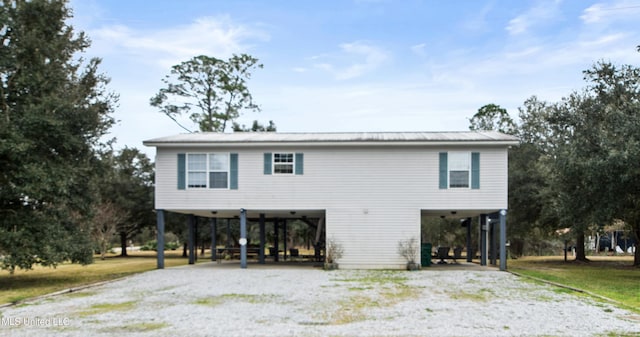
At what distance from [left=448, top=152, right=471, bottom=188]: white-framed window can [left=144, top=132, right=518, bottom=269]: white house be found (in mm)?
36

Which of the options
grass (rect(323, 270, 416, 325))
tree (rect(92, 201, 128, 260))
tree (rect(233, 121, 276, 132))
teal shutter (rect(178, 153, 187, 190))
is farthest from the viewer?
tree (rect(233, 121, 276, 132))

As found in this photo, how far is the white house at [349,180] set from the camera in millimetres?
19578

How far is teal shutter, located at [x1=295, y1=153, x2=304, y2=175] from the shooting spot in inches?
788

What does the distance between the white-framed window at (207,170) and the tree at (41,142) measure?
133 inches

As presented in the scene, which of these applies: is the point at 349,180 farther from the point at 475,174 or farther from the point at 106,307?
the point at 106,307

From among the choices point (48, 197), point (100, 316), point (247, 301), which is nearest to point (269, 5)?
point (48, 197)

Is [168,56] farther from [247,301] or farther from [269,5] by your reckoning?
[247,301]

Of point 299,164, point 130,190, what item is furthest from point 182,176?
point 130,190

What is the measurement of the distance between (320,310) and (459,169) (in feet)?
36.4

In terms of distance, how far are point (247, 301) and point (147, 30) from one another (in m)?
13.3

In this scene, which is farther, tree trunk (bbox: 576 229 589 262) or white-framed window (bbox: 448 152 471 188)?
tree trunk (bbox: 576 229 589 262)

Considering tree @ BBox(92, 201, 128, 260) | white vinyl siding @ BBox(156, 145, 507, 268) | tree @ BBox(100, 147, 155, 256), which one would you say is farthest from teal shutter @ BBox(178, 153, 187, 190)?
tree @ BBox(100, 147, 155, 256)

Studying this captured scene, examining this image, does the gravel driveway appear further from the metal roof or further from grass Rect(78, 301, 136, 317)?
the metal roof

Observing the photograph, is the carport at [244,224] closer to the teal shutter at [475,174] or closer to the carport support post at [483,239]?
the teal shutter at [475,174]
